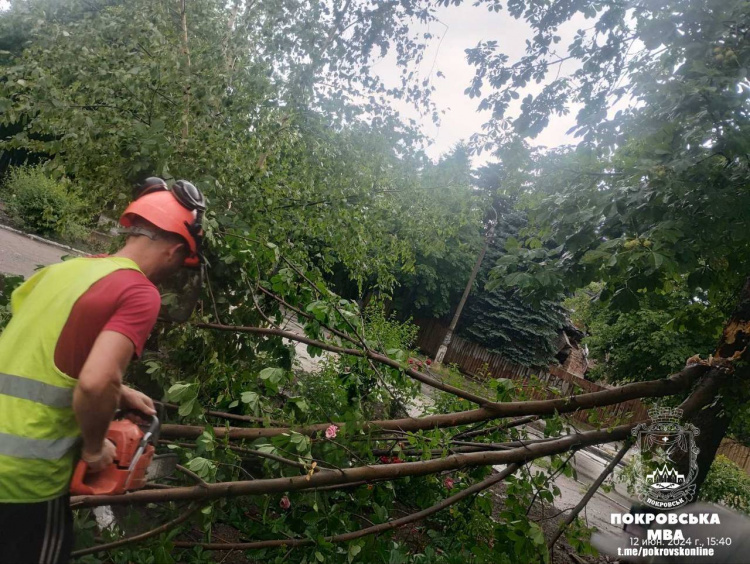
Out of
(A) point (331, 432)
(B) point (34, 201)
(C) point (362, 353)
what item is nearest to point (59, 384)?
(A) point (331, 432)

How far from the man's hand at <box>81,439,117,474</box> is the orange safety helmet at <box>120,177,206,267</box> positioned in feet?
2.00

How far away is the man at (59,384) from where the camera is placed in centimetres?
140

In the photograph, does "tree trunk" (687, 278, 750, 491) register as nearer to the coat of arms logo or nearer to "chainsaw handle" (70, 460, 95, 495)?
the coat of arms logo

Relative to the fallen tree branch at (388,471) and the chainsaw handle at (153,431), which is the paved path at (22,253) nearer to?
the fallen tree branch at (388,471)

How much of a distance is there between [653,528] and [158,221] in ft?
7.91

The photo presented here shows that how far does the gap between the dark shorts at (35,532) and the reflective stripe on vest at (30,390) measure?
0.31 meters

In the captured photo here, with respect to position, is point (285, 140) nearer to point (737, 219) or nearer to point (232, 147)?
point (232, 147)

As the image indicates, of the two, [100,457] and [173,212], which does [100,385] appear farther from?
[173,212]

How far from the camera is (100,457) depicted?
1.49 meters

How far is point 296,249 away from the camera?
5723 mm

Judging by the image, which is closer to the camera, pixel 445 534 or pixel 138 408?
pixel 138 408

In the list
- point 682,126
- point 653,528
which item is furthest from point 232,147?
point 653,528

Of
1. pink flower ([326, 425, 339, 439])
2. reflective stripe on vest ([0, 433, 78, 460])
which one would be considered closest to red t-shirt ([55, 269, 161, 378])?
reflective stripe on vest ([0, 433, 78, 460])

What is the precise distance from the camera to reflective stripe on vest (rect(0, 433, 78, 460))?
1420 mm
